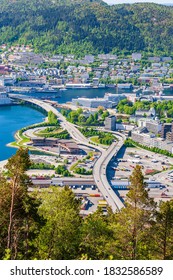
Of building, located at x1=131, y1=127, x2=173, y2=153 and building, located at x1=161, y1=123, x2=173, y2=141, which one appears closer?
building, located at x1=131, y1=127, x2=173, y2=153

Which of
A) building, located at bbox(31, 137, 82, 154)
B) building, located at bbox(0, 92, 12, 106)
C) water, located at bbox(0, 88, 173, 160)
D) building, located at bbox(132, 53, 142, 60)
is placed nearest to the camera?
building, located at bbox(31, 137, 82, 154)

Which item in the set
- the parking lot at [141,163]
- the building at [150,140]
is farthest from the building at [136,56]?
the parking lot at [141,163]

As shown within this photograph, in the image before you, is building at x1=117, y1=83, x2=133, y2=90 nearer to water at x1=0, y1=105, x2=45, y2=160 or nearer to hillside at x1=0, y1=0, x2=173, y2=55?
water at x1=0, y1=105, x2=45, y2=160

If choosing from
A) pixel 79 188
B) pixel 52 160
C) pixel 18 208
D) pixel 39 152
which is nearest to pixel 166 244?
pixel 18 208

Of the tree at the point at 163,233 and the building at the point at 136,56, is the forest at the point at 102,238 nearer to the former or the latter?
the tree at the point at 163,233

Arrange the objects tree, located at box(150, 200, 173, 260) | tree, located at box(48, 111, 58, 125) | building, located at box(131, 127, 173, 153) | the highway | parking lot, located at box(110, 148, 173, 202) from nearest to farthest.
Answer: tree, located at box(150, 200, 173, 260)
the highway
parking lot, located at box(110, 148, 173, 202)
building, located at box(131, 127, 173, 153)
tree, located at box(48, 111, 58, 125)

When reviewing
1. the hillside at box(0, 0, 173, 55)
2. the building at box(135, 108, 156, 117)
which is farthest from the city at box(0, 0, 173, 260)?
the hillside at box(0, 0, 173, 55)
